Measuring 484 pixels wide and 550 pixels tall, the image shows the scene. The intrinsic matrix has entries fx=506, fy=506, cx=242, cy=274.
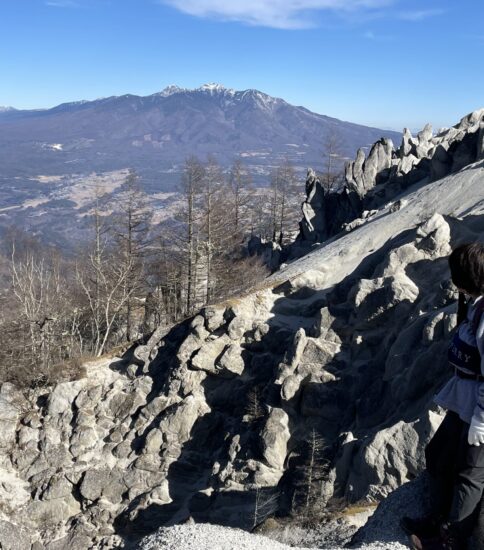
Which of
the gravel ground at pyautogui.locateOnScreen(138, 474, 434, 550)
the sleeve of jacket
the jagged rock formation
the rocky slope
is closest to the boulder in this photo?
the rocky slope

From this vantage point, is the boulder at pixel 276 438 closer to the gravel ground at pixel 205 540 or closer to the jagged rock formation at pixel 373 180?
the gravel ground at pixel 205 540

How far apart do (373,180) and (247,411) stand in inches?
1174

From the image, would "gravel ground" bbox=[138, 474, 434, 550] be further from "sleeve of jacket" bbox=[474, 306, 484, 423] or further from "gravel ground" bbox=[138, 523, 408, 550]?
"sleeve of jacket" bbox=[474, 306, 484, 423]

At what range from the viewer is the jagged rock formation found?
42.4m

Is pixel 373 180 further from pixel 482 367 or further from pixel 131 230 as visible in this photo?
pixel 482 367

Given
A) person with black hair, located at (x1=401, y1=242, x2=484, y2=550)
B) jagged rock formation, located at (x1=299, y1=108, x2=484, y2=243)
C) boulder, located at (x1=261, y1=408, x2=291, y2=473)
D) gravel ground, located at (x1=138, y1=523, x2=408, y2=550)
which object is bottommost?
boulder, located at (x1=261, y1=408, x2=291, y2=473)

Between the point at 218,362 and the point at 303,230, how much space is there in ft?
81.7

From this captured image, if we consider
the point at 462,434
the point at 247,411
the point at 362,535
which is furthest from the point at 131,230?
the point at 462,434

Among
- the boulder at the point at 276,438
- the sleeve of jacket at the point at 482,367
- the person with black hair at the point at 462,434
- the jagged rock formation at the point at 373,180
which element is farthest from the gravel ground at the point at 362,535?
the jagged rock formation at the point at 373,180

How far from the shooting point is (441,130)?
55.5 m

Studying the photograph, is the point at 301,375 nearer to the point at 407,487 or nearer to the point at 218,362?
the point at 218,362

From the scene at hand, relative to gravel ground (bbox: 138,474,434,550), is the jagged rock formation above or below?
above

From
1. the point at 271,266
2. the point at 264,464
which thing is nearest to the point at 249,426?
the point at 264,464

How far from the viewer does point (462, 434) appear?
6.17 metres
